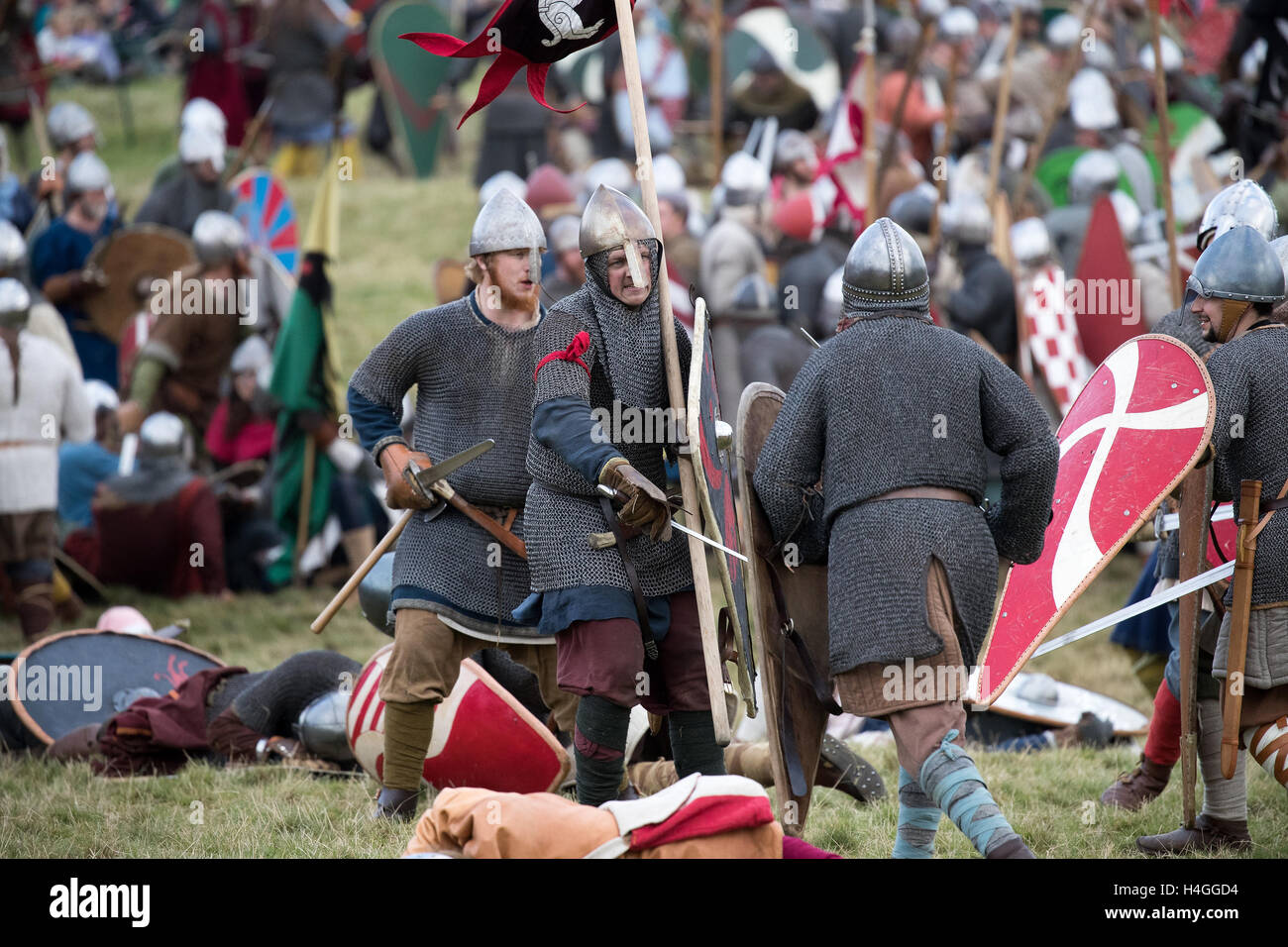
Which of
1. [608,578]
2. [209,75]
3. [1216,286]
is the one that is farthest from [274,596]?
[209,75]

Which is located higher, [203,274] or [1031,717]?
[203,274]

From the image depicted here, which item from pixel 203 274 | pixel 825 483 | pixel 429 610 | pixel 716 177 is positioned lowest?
pixel 429 610

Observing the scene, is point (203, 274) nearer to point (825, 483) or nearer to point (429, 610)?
point (429, 610)

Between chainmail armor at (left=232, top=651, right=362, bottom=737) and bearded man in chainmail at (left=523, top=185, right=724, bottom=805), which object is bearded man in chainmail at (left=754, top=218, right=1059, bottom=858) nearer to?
bearded man in chainmail at (left=523, top=185, right=724, bottom=805)

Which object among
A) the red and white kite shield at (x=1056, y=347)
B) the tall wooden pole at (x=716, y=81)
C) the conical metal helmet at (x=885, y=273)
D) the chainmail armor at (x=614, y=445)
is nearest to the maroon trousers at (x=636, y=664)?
the chainmail armor at (x=614, y=445)

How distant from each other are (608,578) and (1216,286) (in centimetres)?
178

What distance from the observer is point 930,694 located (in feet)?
12.2

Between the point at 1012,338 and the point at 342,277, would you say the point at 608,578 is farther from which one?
the point at 342,277

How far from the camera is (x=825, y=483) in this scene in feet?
12.8

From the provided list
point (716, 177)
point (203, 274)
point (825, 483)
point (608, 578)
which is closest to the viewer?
point (825, 483)

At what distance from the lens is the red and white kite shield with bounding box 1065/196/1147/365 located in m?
8.74

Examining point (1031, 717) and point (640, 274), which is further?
point (1031, 717)
